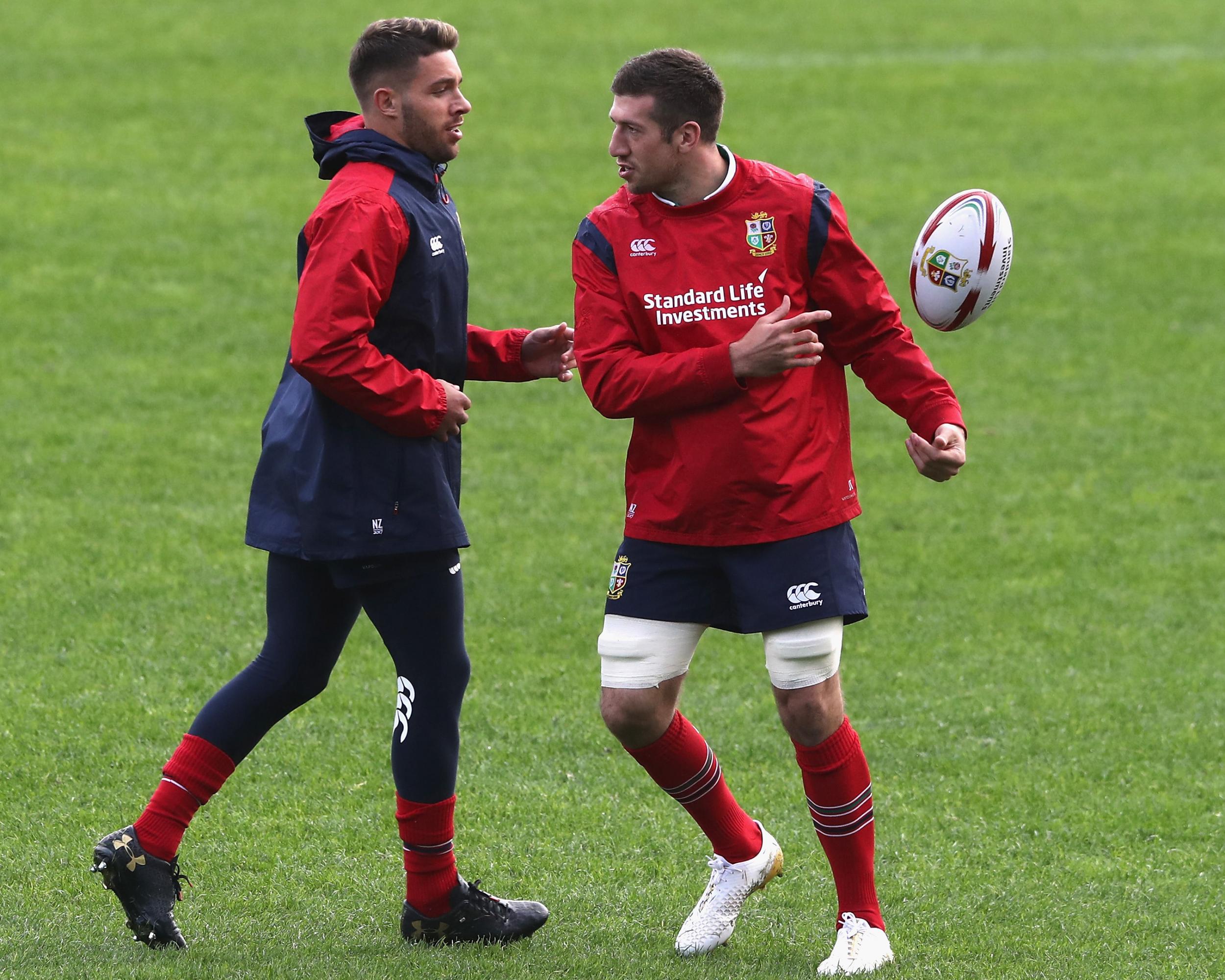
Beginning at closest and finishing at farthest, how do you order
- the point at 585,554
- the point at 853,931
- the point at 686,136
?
the point at 686,136, the point at 853,931, the point at 585,554

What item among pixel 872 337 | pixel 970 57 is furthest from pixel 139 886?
pixel 970 57

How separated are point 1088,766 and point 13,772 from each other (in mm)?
3717

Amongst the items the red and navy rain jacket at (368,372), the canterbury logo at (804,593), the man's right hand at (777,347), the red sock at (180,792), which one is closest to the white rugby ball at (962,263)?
the man's right hand at (777,347)

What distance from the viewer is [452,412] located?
4184 mm

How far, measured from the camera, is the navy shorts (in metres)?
4.25

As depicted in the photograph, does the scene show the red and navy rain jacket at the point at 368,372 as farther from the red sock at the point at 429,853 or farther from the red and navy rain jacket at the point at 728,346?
the red sock at the point at 429,853

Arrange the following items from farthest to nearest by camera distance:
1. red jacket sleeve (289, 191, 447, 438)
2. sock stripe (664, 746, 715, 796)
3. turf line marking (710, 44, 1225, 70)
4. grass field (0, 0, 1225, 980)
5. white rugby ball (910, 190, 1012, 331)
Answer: turf line marking (710, 44, 1225, 70) → grass field (0, 0, 1225, 980) → white rugby ball (910, 190, 1012, 331) → sock stripe (664, 746, 715, 796) → red jacket sleeve (289, 191, 447, 438)

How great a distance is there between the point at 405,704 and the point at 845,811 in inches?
46.4

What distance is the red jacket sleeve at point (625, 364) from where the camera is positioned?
13.6 feet

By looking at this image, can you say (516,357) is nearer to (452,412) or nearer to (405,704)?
(452,412)

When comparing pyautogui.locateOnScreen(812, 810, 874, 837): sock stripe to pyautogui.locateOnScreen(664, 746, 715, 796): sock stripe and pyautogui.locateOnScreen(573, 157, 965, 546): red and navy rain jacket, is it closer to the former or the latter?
pyautogui.locateOnScreen(664, 746, 715, 796): sock stripe

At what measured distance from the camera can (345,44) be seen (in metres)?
20.9

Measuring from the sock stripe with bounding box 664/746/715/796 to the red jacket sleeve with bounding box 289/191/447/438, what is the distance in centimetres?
121

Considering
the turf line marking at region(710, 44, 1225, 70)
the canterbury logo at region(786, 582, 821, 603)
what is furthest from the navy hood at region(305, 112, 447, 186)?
the turf line marking at region(710, 44, 1225, 70)
